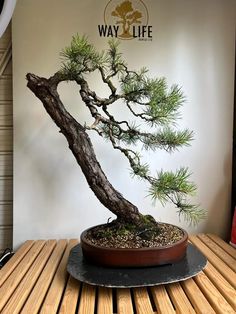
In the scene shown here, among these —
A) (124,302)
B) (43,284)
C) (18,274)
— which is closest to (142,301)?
(124,302)

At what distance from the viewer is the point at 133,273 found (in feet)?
2.78

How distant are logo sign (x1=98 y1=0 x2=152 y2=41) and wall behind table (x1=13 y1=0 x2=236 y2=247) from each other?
0.02 meters

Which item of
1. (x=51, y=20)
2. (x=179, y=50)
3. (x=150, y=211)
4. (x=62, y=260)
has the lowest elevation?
(x=62, y=260)

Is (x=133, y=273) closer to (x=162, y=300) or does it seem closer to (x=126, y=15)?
(x=162, y=300)

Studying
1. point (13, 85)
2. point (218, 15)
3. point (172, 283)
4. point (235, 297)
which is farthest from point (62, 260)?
point (218, 15)

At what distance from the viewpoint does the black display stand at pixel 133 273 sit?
2.63 ft

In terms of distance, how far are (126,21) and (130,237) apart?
2.87ft

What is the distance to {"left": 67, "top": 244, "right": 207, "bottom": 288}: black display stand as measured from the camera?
2.63 ft

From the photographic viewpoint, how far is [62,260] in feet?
3.51

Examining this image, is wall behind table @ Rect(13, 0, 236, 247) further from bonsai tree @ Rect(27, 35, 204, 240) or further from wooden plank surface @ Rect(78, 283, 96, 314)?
wooden plank surface @ Rect(78, 283, 96, 314)

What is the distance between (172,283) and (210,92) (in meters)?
0.81

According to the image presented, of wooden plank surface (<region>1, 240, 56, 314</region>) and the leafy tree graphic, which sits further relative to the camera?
the leafy tree graphic

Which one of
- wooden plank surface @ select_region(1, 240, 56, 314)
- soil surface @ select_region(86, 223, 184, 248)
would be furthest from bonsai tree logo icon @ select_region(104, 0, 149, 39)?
wooden plank surface @ select_region(1, 240, 56, 314)

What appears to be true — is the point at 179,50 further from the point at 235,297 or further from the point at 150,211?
the point at 235,297
